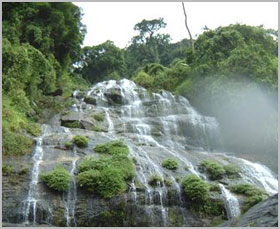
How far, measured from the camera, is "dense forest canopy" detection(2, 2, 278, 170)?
1503 cm

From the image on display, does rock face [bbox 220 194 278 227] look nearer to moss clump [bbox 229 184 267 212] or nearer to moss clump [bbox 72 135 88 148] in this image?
moss clump [bbox 229 184 267 212]

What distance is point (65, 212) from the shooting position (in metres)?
9.70

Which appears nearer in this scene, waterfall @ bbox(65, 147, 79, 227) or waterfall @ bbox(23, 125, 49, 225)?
waterfall @ bbox(23, 125, 49, 225)

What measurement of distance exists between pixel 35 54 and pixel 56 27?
5048 millimetres

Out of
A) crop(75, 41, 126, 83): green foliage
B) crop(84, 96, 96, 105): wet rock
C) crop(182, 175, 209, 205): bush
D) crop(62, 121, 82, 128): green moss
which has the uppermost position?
crop(75, 41, 126, 83): green foliage

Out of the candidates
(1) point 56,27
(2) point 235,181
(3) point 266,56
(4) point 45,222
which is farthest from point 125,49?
(4) point 45,222

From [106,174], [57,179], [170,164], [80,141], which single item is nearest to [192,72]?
[170,164]

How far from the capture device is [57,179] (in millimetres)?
10242

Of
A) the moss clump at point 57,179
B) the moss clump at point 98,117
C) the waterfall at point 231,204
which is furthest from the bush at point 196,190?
the moss clump at point 98,117

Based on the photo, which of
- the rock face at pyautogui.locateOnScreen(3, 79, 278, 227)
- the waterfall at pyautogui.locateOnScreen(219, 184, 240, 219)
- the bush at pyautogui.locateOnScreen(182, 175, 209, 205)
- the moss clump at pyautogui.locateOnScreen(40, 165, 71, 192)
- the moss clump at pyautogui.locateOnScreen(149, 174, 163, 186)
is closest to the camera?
the rock face at pyautogui.locateOnScreen(3, 79, 278, 227)

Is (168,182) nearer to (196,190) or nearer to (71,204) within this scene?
(196,190)

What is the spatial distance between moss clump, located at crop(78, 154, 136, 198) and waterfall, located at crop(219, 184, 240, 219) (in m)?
3.00

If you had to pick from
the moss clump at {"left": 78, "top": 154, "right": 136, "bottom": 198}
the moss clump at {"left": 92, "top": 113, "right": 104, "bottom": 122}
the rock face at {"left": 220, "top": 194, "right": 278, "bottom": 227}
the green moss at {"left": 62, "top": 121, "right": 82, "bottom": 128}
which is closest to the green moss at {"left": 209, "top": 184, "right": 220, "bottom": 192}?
the moss clump at {"left": 78, "top": 154, "right": 136, "bottom": 198}

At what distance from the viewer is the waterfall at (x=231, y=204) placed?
10773mm
